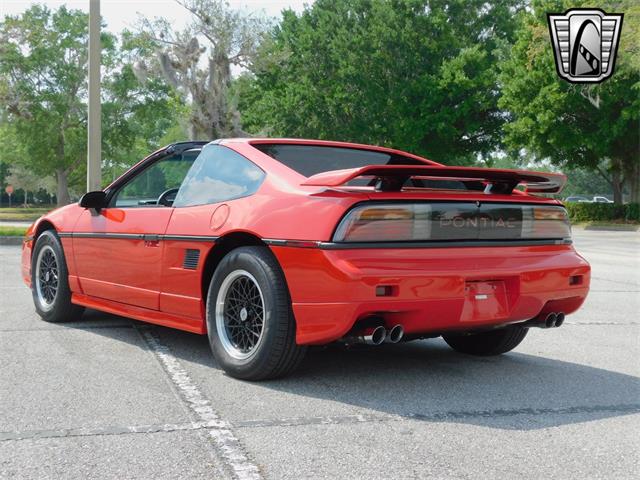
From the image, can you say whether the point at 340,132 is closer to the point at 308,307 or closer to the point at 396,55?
the point at 396,55

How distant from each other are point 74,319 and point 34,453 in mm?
3546

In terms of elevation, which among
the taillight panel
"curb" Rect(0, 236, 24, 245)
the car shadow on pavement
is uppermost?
the taillight panel

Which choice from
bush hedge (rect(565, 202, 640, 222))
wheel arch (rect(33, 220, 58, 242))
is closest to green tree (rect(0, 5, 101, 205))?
bush hedge (rect(565, 202, 640, 222))

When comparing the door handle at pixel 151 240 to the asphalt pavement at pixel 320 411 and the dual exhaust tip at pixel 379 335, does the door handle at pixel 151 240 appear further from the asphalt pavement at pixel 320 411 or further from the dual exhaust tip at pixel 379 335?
the dual exhaust tip at pixel 379 335

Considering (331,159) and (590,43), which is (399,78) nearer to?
(590,43)

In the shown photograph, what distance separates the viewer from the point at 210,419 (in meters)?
3.76

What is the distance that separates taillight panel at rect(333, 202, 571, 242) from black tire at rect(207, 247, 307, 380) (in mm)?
518

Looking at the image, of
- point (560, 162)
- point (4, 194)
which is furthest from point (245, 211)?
point (4, 194)

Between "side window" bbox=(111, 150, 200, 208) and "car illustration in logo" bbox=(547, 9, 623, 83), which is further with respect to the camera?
"car illustration in logo" bbox=(547, 9, 623, 83)

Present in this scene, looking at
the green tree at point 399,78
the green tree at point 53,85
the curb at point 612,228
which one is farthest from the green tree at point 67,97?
the curb at point 612,228

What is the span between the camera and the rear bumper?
407 cm

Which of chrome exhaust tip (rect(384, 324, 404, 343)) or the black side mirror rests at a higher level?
the black side mirror

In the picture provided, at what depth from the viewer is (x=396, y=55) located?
45.0 meters

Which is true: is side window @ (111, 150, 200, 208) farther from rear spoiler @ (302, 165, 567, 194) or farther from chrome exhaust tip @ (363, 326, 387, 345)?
chrome exhaust tip @ (363, 326, 387, 345)
